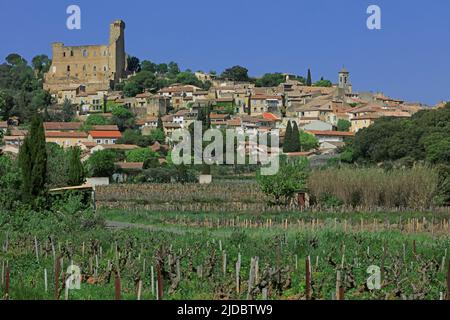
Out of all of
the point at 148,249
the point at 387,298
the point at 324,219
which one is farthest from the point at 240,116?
the point at 387,298

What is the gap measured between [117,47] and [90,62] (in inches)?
174

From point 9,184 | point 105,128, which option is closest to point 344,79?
point 105,128

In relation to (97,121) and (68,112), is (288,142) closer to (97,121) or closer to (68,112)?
(97,121)

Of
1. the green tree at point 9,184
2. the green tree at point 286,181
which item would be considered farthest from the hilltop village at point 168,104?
the green tree at point 9,184

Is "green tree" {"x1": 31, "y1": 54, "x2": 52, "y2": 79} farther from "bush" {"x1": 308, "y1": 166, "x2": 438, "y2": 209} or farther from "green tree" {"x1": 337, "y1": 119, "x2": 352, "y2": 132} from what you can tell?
"bush" {"x1": 308, "y1": 166, "x2": 438, "y2": 209}

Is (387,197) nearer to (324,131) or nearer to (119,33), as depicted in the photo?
(324,131)

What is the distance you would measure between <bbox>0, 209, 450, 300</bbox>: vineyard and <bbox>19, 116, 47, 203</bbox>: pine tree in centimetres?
451

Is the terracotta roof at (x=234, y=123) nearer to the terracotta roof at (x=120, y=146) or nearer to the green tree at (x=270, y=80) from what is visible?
the terracotta roof at (x=120, y=146)

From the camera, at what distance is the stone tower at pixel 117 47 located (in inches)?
4833

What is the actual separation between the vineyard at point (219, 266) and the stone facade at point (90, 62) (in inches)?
4032

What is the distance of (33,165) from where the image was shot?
2598 centimetres

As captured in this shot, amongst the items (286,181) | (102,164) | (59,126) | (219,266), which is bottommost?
(219,266)

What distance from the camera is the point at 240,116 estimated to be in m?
91.8

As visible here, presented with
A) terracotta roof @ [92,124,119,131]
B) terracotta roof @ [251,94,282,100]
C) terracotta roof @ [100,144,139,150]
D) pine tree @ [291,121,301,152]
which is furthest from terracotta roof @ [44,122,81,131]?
terracotta roof @ [251,94,282,100]
